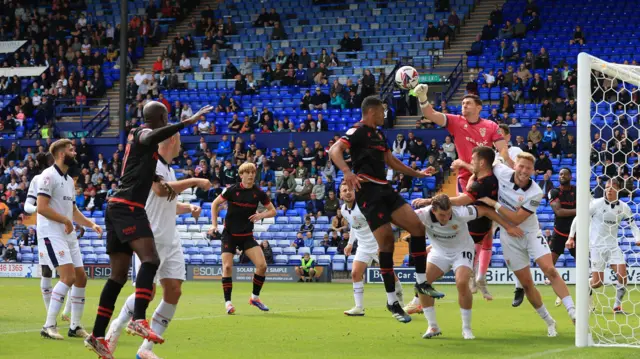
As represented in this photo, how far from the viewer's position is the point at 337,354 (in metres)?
9.44

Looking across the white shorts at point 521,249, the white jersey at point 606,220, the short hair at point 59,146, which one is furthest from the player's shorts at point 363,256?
the short hair at point 59,146

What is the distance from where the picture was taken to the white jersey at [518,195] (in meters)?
11.2

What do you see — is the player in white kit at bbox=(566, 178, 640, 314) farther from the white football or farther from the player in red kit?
the white football

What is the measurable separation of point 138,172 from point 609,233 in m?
9.58

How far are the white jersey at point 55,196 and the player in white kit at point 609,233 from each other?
8.02 metres

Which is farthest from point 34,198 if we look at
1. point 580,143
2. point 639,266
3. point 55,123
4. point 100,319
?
point 55,123

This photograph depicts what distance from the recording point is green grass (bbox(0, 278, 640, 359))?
9.49 meters

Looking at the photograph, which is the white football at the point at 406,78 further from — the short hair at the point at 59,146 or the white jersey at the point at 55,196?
the white jersey at the point at 55,196

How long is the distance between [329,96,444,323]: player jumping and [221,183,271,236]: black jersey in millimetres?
4554

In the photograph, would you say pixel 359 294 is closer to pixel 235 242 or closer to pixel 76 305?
pixel 235 242

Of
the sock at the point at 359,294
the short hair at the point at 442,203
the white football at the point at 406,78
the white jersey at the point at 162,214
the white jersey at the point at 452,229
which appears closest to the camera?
the white jersey at the point at 162,214

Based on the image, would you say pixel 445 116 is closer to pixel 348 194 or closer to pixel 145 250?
pixel 348 194

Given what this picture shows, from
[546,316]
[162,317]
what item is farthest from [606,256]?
[162,317]

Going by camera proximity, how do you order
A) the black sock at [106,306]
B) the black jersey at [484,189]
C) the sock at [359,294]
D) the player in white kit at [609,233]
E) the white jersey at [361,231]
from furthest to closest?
1. the white jersey at [361,231]
2. the player in white kit at [609,233]
3. the sock at [359,294]
4. the black jersey at [484,189]
5. the black sock at [106,306]
